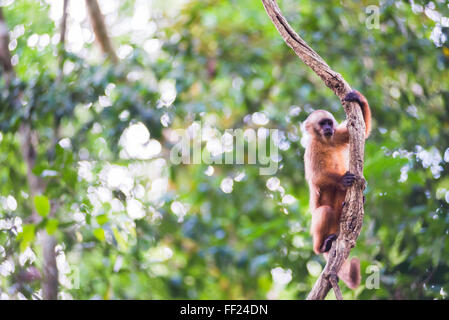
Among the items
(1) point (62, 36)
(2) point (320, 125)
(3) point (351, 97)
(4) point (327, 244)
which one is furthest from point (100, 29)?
(3) point (351, 97)

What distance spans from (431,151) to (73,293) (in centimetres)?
279

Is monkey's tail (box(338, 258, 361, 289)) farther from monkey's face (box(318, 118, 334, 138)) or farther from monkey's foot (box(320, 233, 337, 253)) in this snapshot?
monkey's face (box(318, 118, 334, 138))

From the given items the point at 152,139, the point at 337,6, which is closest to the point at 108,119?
the point at 152,139

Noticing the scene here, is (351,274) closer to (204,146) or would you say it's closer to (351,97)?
(351,97)

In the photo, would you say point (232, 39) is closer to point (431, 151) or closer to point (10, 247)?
point (431, 151)

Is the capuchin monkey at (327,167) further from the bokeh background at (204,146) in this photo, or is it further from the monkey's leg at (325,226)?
the bokeh background at (204,146)

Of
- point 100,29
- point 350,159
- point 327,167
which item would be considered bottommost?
point 327,167

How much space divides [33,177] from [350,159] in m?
3.79

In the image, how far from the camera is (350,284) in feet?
8.13

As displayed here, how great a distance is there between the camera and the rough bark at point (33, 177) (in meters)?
3.49

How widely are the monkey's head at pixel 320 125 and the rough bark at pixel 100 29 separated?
3.99m

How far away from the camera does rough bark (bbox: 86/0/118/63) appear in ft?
18.9

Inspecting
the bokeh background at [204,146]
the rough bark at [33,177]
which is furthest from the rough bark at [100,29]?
the rough bark at [33,177]

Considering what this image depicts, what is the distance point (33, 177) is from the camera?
4.68 meters
